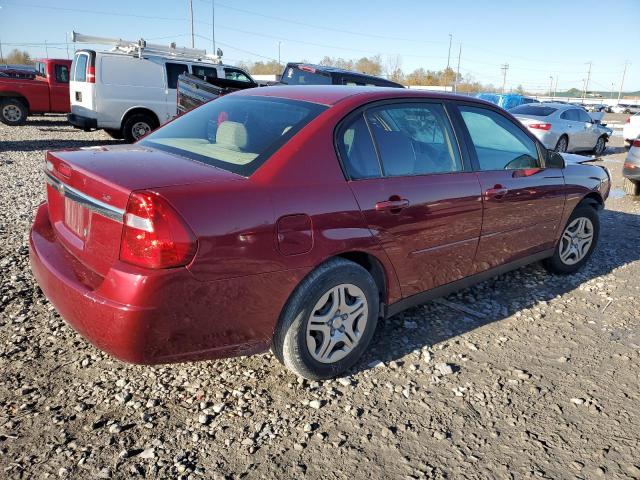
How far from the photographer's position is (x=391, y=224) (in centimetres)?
290

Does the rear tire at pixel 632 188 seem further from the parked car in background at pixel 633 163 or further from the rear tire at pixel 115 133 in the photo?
the rear tire at pixel 115 133

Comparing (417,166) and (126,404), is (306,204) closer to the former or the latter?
(417,166)

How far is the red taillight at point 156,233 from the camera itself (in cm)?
210

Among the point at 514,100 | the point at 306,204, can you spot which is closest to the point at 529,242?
the point at 306,204

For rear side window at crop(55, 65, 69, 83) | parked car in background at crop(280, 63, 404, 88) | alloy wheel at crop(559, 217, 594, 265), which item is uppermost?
parked car in background at crop(280, 63, 404, 88)

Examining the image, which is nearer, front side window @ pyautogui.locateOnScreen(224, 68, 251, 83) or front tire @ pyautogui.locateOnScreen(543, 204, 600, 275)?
front tire @ pyautogui.locateOnScreen(543, 204, 600, 275)

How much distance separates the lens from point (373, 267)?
3.00 m

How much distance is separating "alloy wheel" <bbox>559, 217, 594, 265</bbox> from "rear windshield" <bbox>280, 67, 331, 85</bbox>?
571cm

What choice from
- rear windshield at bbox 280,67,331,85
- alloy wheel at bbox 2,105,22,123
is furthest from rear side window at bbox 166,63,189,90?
alloy wheel at bbox 2,105,22,123

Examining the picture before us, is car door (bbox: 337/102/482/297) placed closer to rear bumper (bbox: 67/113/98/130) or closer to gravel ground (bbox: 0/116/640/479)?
gravel ground (bbox: 0/116/640/479)

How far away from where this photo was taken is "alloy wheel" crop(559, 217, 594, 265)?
15.4 feet

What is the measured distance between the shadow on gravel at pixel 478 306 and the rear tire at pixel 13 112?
15.3 m

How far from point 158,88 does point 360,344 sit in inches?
433

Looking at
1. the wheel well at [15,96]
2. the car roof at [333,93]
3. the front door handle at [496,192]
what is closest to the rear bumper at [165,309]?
the car roof at [333,93]
